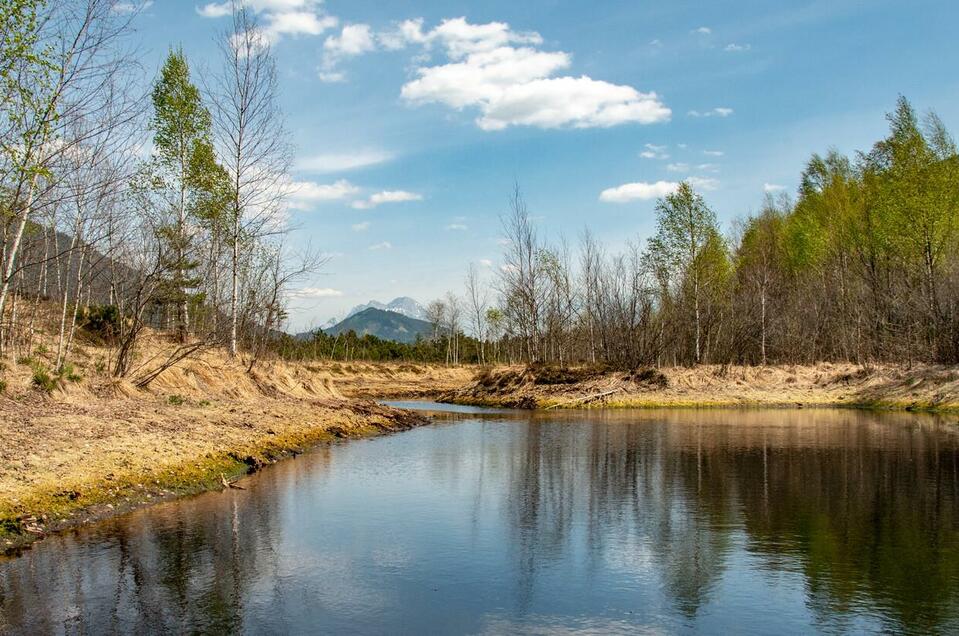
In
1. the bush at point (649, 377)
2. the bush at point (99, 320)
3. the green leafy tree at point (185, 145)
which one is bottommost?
the bush at point (649, 377)

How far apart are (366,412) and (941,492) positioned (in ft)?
74.1

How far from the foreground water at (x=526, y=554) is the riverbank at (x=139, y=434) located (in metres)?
0.79

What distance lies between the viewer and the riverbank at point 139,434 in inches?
467

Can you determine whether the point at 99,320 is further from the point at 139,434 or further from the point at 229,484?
the point at 229,484

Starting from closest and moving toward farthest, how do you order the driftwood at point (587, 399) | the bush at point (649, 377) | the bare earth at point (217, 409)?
the bare earth at point (217, 409) → the driftwood at point (587, 399) → the bush at point (649, 377)

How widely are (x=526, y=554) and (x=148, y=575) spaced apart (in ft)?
18.4

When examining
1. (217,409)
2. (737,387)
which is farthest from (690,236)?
(217,409)

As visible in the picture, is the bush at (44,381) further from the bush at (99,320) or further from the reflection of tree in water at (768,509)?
the bush at (99,320)

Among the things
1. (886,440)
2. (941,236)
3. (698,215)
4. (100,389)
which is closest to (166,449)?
(100,389)

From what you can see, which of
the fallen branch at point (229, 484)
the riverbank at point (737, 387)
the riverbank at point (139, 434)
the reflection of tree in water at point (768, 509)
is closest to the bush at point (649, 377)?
the riverbank at point (737, 387)

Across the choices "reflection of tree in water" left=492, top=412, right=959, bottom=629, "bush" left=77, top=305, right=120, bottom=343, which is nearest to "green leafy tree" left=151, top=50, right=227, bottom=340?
"bush" left=77, top=305, right=120, bottom=343

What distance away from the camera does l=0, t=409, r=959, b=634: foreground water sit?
801cm

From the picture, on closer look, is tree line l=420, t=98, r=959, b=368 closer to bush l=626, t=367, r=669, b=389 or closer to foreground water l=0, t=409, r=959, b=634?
bush l=626, t=367, r=669, b=389

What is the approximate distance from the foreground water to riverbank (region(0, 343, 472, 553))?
792 millimetres
